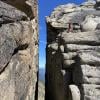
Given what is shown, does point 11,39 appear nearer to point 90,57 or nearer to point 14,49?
point 14,49

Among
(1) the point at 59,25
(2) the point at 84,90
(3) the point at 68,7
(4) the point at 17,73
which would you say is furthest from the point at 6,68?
(3) the point at 68,7

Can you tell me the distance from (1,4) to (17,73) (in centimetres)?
274

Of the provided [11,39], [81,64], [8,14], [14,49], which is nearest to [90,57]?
[81,64]

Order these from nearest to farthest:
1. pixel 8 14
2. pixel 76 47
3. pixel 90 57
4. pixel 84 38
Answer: pixel 8 14, pixel 90 57, pixel 84 38, pixel 76 47

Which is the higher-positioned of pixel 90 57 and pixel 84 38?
pixel 84 38

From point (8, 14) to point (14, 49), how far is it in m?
1.33

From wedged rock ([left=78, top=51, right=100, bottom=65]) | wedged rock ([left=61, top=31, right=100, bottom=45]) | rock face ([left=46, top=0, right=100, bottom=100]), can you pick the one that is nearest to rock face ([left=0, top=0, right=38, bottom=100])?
rock face ([left=46, top=0, right=100, bottom=100])

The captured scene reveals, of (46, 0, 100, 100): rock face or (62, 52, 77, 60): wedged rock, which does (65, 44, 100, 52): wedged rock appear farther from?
(62, 52, 77, 60): wedged rock

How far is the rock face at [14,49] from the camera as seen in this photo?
454 inches

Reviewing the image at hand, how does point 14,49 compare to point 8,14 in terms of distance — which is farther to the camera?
point 14,49

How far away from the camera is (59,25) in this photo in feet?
89.4

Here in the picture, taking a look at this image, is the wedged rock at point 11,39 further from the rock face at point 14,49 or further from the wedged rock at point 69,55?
the wedged rock at point 69,55

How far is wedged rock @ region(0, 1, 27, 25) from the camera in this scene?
1151 cm

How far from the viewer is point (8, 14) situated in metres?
11.8
